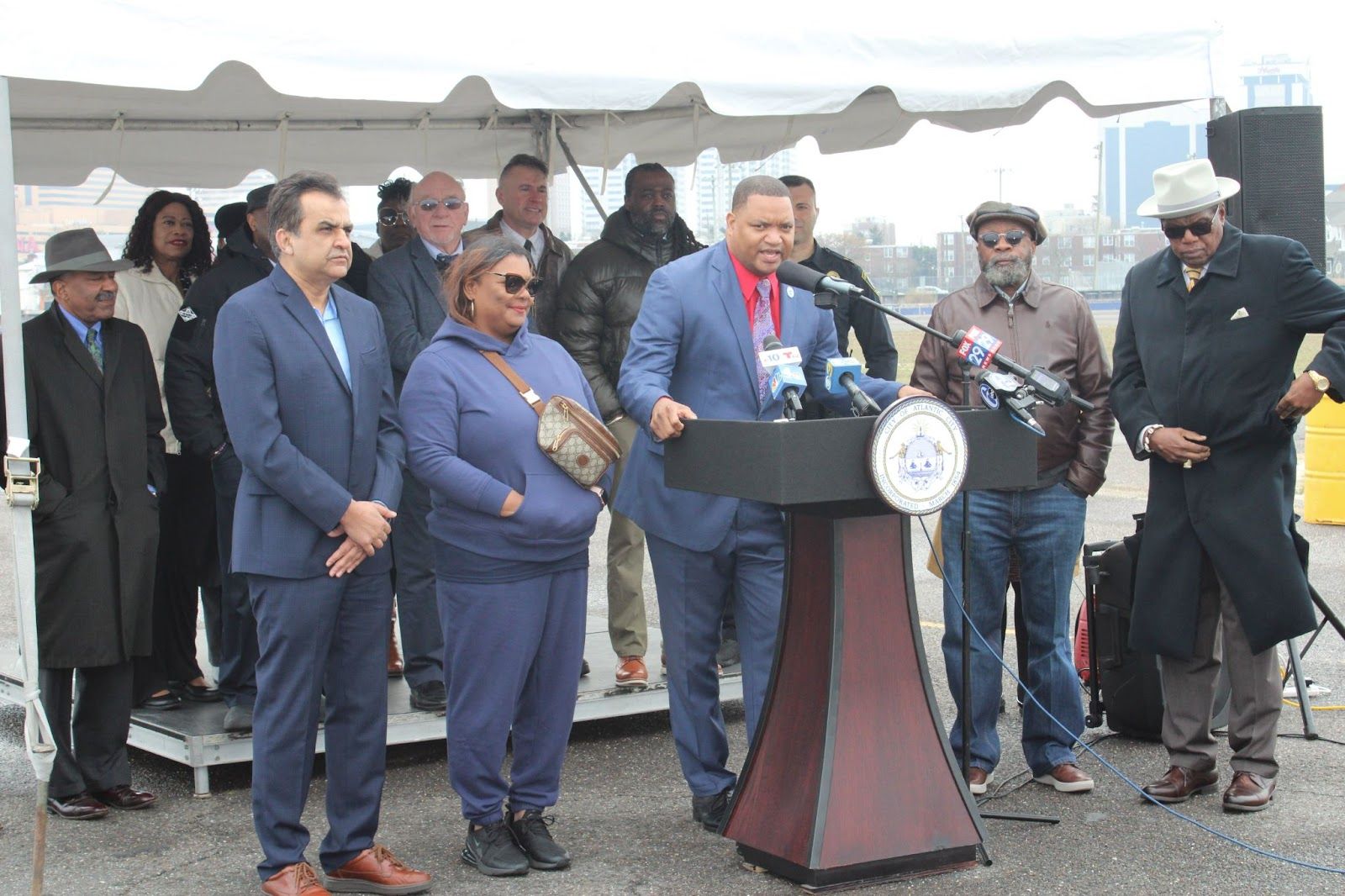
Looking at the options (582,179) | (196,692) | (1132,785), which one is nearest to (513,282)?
(196,692)

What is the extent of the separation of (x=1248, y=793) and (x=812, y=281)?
243cm

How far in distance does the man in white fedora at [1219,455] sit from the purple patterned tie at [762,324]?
1.35 metres

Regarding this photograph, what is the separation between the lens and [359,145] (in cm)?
833

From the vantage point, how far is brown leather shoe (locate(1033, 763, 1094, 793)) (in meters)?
5.10

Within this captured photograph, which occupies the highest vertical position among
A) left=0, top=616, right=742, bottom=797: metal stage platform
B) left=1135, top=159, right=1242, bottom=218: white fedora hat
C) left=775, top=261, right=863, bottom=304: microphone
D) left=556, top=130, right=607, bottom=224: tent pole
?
left=556, top=130, right=607, bottom=224: tent pole

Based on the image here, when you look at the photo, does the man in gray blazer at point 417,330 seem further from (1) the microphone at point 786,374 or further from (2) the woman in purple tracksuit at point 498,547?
(1) the microphone at point 786,374

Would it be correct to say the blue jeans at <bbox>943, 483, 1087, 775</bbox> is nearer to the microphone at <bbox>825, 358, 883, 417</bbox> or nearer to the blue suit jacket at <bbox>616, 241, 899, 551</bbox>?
the blue suit jacket at <bbox>616, 241, 899, 551</bbox>

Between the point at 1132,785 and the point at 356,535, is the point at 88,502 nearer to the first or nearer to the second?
the point at 356,535

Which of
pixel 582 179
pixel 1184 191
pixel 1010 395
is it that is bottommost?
pixel 1010 395

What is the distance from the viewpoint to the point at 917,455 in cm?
388

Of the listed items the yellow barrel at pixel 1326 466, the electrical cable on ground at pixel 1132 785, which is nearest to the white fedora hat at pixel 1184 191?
the electrical cable on ground at pixel 1132 785

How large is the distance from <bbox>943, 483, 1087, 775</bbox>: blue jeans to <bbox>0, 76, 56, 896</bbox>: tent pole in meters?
2.95

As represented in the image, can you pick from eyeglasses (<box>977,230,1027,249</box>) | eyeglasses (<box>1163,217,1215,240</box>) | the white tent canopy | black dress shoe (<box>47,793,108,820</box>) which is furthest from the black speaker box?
black dress shoe (<box>47,793,108,820</box>)

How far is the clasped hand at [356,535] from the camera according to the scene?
4035 mm
